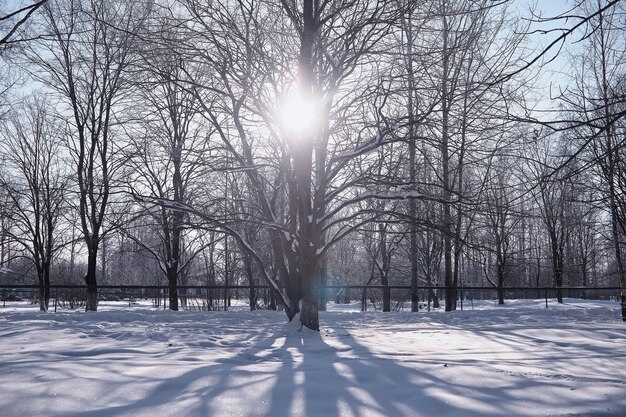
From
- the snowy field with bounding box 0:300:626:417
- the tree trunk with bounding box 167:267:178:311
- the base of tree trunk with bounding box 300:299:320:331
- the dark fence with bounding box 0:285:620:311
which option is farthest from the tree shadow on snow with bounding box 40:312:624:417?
the tree trunk with bounding box 167:267:178:311

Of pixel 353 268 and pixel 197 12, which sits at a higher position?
pixel 197 12

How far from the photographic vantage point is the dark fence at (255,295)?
70.3ft

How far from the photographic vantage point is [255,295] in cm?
2603

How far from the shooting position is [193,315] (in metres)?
15.5

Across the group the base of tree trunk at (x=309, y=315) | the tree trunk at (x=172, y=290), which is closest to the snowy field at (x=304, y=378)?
the base of tree trunk at (x=309, y=315)

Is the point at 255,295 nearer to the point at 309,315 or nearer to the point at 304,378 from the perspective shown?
the point at 309,315

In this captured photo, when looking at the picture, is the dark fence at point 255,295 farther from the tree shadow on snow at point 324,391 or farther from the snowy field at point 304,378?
the tree shadow on snow at point 324,391

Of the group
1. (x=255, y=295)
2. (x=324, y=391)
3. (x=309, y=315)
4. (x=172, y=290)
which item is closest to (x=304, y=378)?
(x=324, y=391)

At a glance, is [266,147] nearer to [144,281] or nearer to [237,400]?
[237,400]

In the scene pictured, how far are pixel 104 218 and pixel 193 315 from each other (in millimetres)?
7618

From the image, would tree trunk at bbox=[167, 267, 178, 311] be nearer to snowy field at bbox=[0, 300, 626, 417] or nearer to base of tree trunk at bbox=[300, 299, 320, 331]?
base of tree trunk at bbox=[300, 299, 320, 331]

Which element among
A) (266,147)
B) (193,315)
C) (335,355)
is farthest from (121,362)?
(193,315)

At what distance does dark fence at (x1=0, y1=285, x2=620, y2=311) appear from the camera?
21.4 m

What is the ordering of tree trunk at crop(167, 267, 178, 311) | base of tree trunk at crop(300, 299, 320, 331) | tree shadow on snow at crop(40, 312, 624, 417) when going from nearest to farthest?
tree shadow on snow at crop(40, 312, 624, 417) < base of tree trunk at crop(300, 299, 320, 331) < tree trunk at crop(167, 267, 178, 311)
